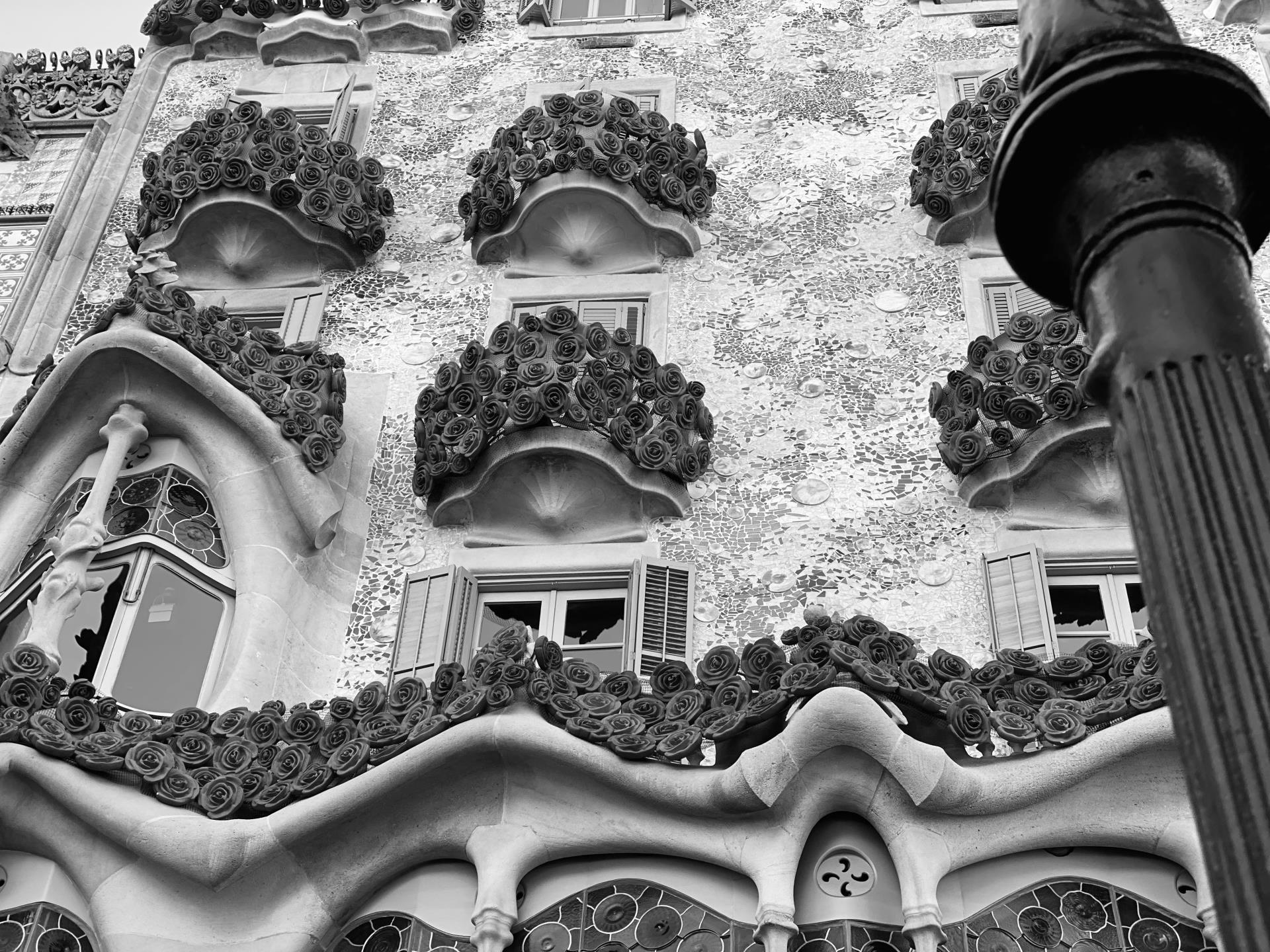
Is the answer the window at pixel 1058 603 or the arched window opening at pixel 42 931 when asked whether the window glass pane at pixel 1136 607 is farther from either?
the arched window opening at pixel 42 931

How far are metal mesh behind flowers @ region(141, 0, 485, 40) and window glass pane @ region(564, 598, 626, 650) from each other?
249 inches

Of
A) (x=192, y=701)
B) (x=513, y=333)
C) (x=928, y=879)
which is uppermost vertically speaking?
(x=513, y=333)

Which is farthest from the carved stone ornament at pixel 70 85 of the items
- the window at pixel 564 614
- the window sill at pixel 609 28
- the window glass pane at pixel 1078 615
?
the window glass pane at pixel 1078 615

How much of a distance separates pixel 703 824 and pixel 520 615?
9.48 feet

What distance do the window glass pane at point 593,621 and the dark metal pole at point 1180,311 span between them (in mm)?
6449

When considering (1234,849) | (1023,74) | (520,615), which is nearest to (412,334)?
(520,615)

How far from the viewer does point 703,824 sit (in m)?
8.63

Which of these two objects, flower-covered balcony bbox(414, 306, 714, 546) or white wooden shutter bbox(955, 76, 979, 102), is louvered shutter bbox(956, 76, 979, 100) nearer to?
white wooden shutter bbox(955, 76, 979, 102)

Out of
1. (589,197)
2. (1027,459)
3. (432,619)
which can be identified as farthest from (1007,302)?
(432,619)

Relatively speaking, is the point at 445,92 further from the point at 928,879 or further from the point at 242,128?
the point at 928,879

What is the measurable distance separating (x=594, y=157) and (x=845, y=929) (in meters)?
6.66

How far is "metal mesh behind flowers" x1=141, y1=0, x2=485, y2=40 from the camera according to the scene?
51.5 feet

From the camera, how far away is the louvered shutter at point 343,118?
14.5 meters

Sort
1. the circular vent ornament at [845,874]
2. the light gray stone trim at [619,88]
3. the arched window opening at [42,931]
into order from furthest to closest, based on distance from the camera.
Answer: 1. the light gray stone trim at [619,88]
2. the arched window opening at [42,931]
3. the circular vent ornament at [845,874]
